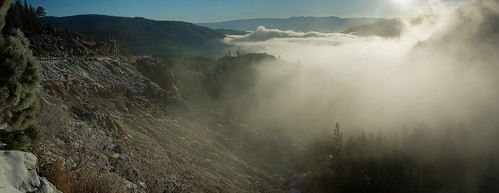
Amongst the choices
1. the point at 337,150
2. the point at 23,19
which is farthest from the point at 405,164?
the point at 23,19

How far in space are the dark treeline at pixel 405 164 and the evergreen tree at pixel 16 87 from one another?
2429 inches

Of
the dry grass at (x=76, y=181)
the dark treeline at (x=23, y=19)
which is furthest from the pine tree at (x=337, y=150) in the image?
the dry grass at (x=76, y=181)

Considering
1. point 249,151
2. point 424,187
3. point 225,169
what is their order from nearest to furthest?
point 225,169, point 249,151, point 424,187

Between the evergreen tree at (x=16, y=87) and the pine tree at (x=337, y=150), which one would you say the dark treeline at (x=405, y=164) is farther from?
the evergreen tree at (x=16, y=87)

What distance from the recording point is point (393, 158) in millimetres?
123000

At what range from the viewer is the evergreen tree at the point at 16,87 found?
33.7ft

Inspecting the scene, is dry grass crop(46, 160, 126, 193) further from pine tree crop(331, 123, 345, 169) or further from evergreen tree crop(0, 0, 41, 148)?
pine tree crop(331, 123, 345, 169)

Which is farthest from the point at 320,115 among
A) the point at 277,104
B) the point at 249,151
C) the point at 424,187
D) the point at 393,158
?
the point at 249,151

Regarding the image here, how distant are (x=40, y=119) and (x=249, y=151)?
60.5 metres

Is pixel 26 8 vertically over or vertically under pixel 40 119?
over

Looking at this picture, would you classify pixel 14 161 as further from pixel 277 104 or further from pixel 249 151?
pixel 277 104

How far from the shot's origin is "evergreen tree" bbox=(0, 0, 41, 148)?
10258 mm

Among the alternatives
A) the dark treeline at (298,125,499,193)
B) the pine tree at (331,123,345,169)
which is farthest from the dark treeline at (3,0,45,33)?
the pine tree at (331,123,345,169)

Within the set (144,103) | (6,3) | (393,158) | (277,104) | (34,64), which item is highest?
(6,3)
